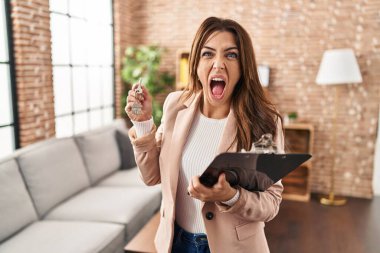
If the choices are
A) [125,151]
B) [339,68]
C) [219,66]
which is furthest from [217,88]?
[339,68]

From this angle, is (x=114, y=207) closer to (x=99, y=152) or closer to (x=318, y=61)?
(x=99, y=152)

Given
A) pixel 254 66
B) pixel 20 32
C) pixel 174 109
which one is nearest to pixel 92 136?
pixel 20 32

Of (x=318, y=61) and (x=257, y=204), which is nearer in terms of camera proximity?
(x=257, y=204)

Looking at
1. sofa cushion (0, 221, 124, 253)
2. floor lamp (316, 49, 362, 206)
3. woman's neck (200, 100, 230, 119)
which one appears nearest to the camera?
woman's neck (200, 100, 230, 119)

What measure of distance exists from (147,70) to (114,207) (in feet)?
7.88

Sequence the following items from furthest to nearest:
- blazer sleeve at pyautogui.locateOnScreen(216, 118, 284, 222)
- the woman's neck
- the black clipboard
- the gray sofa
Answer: the gray sofa
the woman's neck
blazer sleeve at pyautogui.locateOnScreen(216, 118, 284, 222)
the black clipboard

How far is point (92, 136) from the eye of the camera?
3.69m

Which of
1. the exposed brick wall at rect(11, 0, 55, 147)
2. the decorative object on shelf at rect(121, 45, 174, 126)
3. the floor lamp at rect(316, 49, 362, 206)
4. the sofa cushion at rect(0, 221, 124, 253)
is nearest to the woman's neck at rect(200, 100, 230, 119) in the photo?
the sofa cushion at rect(0, 221, 124, 253)

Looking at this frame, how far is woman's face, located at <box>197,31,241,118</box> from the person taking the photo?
1240 mm

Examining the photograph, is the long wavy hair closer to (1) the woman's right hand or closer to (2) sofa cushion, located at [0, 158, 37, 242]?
(1) the woman's right hand

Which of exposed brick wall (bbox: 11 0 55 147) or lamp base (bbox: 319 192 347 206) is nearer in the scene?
exposed brick wall (bbox: 11 0 55 147)

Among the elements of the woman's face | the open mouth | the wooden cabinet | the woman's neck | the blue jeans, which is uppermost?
the woman's face

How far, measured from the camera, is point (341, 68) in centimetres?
407

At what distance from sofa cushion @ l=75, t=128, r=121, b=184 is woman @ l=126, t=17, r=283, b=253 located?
235 cm
